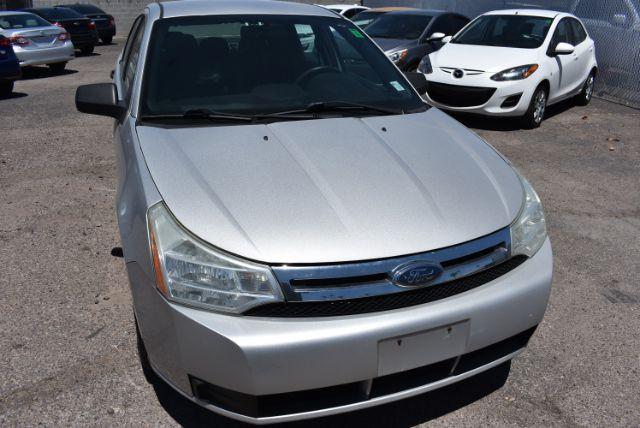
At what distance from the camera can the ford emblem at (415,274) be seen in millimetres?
2150

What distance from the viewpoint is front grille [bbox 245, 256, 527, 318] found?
81.7 inches

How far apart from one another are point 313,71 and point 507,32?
20.7 ft

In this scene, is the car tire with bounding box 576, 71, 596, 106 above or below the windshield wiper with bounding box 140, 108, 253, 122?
below

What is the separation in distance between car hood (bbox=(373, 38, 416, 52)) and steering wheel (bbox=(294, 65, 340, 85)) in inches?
250

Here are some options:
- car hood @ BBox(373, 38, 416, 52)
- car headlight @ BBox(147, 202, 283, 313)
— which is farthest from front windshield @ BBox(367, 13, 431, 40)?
car headlight @ BBox(147, 202, 283, 313)

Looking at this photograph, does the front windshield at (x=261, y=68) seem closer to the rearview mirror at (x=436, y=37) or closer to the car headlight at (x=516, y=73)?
the car headlight at (x=516, y=73)

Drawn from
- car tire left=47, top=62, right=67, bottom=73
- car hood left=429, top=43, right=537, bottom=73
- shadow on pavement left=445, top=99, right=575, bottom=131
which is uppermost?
car hood left=429, top=43, right=537, bottom=73

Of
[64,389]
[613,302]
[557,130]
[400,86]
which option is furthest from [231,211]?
[557,130]

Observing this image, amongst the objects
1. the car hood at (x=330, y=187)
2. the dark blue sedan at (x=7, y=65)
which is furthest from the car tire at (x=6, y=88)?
the car hood at (x=330, y=187)

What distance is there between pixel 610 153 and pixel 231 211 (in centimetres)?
627

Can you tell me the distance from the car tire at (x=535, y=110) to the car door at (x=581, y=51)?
1274mm

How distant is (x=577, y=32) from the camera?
30.8 feet

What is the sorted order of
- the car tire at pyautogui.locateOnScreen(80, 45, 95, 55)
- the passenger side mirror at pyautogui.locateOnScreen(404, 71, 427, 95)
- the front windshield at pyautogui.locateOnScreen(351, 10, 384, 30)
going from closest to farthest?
the passenger side mirror at pyautogui.locateOnScreen(404, 71, 427, 95) → the front windshield at pyautogui.locateOnScreen(351, 10, 384, 30) → the car tire at pyautogui.locateOnScreen(80, 45, 95, 55)

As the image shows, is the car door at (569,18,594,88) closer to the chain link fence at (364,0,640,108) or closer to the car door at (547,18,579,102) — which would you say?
the car door at (547,18,579,102)
